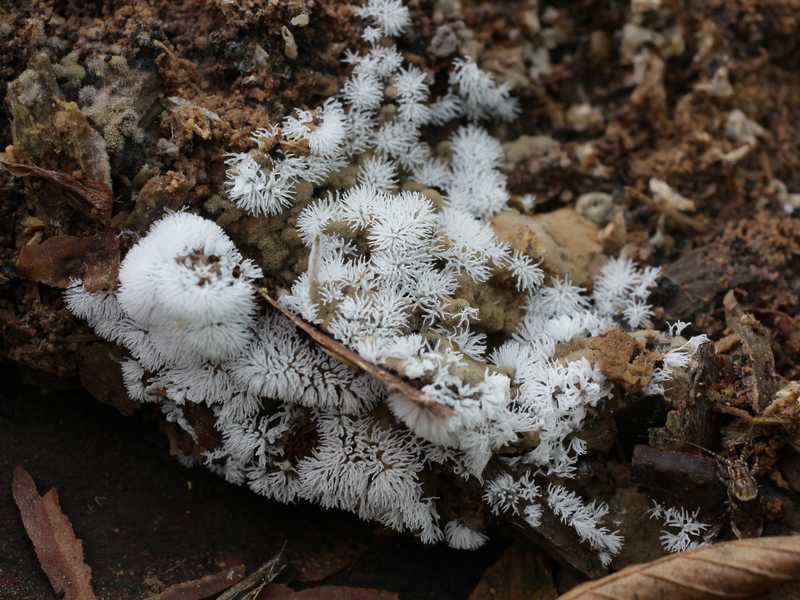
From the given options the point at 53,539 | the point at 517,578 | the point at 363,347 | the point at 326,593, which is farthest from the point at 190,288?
the point at 517,578

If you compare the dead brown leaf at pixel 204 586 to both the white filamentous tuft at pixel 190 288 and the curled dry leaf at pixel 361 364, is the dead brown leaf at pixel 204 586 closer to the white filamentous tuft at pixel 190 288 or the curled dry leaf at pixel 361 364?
the white filamentous tuft at pixel 190 288

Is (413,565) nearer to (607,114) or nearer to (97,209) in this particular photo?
(97,209)

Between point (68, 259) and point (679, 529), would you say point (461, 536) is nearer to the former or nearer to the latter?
point (679, 529)

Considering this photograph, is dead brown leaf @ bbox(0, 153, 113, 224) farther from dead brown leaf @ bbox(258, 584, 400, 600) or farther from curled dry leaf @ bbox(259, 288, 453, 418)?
dead brown leaf @ bbox(258, 584, 400, 600)

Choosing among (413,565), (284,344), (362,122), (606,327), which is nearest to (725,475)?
(606,327)

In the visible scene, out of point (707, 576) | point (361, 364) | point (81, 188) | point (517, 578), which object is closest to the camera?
point (707, 576)

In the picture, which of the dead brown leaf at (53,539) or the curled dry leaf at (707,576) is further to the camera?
the dead brown leaf at (53,539)

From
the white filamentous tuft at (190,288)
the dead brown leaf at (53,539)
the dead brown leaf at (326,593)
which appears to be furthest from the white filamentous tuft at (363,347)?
the dead brown leaf at (53,539)
